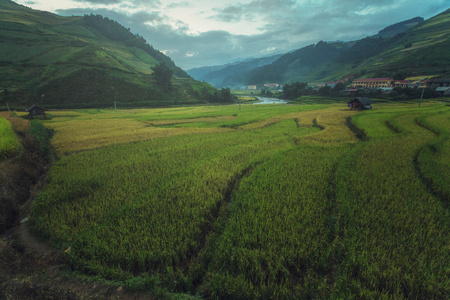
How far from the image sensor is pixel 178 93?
66250mm

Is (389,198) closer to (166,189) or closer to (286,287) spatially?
(286,287)

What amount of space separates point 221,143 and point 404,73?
253 feet

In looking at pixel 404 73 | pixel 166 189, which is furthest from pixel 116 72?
pixel 404 73

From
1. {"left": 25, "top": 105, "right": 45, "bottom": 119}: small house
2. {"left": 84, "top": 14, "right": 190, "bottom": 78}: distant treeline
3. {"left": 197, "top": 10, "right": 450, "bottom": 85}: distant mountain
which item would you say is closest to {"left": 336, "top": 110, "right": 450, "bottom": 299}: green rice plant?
{"left": 25, "top": 105, "right": 45, "bottom": 119}: small house

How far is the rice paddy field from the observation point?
3764 mm

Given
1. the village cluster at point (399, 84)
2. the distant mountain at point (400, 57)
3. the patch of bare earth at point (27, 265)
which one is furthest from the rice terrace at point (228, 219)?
the distant mountain at point (400, 57)

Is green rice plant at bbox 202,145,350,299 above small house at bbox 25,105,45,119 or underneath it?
underneath

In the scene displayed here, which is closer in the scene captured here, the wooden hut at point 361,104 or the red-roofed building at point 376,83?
the wooden hut at point 361,104

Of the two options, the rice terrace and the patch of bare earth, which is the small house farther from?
the patch of bare earth

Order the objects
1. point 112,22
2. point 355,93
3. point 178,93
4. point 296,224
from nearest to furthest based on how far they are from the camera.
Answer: point 296,224 < point 355,93 < point 178,93 < point 112,22

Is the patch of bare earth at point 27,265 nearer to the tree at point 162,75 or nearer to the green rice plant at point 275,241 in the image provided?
the green rice plant at point 275,241

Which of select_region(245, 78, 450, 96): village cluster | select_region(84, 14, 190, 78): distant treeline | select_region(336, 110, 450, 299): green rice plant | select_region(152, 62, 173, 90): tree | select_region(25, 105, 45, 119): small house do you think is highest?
select_region(84, 14, 190, 78): distant treeline

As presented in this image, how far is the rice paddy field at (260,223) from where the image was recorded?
3.76 meters

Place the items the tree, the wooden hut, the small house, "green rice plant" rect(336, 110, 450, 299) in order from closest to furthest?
"green rice plant" rect(336, 110, 450, 299) → the small house → the wooden hut → the tree
